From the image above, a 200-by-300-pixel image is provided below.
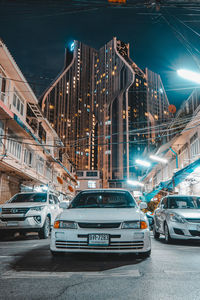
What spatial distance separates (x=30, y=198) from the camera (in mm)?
12141

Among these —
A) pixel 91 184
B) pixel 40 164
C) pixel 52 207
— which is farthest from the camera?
pixel 91 184

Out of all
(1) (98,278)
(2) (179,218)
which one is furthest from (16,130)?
(1) (98,278)

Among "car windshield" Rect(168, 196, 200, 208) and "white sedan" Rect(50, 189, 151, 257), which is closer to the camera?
"white sedan" Rect(50, 189, 151, 257)

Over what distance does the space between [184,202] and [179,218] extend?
1713 millimetres

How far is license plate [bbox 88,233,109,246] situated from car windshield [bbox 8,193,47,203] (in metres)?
7.17

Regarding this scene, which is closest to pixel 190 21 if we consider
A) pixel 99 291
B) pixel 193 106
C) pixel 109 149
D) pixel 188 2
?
pixel 188 2

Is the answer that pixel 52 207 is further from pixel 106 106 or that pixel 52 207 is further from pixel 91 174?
pixel 106 106

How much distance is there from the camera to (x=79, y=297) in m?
3.30

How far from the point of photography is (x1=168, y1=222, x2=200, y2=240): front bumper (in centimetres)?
877

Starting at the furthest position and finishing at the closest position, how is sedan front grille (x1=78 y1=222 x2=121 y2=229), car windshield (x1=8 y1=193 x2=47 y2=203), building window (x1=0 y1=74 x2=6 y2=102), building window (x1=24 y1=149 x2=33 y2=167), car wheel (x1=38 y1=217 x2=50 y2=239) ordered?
building window (x1=24 y1=149 x2=33 y2=167) < building window (x1=0 y1=74 x2=6 y2=102) < car windshield (x1=8 y1=193 x2=47 y2=203) < car wheel (x1=38 y1=217 x2=50 y2=239) < sedan front grille (x1=78 y1=222 x2=121 y2=229)

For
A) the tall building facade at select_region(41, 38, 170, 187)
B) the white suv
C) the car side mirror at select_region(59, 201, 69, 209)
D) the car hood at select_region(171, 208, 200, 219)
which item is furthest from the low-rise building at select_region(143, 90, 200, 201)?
the tall building facade at select_region(41, 38, 170, 187)

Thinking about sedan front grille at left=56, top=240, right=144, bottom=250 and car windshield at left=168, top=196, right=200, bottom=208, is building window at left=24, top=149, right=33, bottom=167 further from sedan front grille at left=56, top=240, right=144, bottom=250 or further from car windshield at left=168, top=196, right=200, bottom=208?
sedan front grille at left=56, top=240, right=144, bottom=250

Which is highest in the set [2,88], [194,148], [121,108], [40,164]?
[121,108]

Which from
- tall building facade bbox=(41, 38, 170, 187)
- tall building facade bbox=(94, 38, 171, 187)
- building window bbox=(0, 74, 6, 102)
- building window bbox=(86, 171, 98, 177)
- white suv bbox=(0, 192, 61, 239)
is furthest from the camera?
tall building facade bbox=(41, 38, 170, 187)
